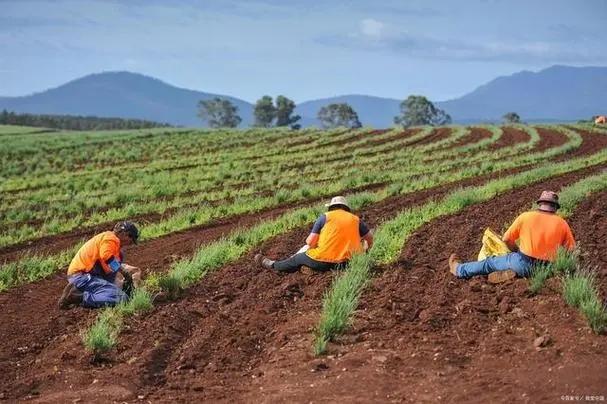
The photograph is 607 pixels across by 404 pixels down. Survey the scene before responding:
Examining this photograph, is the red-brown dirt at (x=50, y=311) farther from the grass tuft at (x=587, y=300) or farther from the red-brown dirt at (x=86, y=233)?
the grass tuft at (x=587, y=300)

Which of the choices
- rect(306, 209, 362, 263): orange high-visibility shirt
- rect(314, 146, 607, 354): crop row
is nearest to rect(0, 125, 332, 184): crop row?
rect(314, 146, 607, 354): crop row

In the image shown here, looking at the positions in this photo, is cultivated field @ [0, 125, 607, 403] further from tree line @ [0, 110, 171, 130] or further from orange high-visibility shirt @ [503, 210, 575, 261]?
tree line @ [0, 110, 171, 130]

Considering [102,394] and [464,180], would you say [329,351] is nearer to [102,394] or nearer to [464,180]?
[102,394]

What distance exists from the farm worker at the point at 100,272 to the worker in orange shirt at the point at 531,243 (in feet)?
15.0

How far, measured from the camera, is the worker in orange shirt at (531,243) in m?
9.13

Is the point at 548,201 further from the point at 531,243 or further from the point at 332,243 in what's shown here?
the point at 332,243

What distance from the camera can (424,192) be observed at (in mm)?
20688

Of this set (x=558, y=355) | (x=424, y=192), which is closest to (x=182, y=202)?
(x=424, y=192)

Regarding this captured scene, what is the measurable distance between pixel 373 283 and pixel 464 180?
591 inches

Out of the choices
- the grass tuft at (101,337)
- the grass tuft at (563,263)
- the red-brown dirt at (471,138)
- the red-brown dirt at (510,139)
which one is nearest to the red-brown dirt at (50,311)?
the grass tuft at (101,337)

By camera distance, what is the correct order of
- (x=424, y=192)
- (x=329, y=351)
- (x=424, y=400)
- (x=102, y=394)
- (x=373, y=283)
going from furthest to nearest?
1. (x=424, y=192)
2. (x=373, y=283)
3. (x=329, y=351)
4. (x=102, y=394)
5. (x=424, y=400)

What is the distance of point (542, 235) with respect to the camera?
9.16 m

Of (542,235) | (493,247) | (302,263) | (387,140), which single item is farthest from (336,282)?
(387,140)

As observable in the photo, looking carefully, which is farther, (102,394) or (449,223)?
(449,223)
